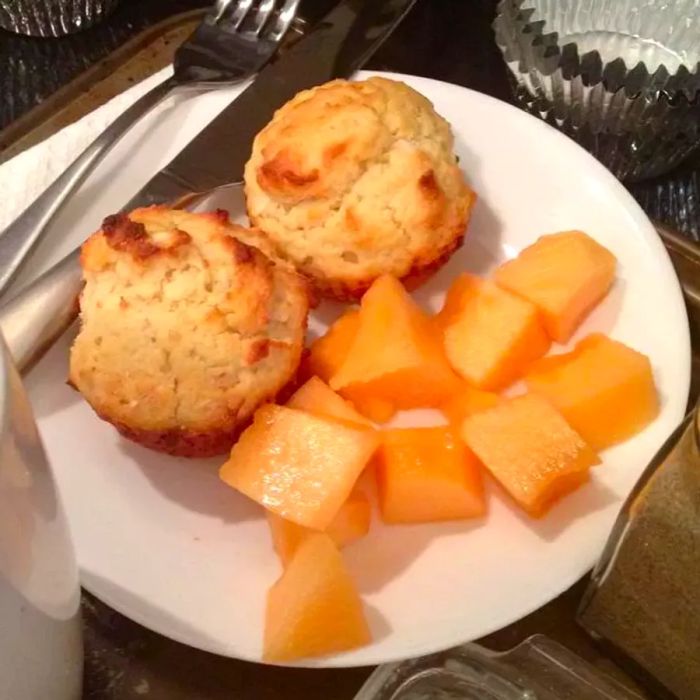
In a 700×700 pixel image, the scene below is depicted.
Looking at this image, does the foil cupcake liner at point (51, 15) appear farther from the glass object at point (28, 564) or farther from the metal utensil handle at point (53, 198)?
the glass object at point (28, 564)

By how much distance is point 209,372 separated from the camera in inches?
31.2

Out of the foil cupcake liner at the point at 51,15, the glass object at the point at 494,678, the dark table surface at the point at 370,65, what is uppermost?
the foil cupcake liner at the point at 51,15

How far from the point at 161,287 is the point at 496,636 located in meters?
0.38

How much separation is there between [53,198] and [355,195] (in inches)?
11.3

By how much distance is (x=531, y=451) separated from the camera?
773 millimetres

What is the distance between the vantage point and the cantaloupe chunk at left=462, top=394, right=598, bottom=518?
763 millimetres

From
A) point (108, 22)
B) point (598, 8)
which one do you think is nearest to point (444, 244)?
point (598, 8)

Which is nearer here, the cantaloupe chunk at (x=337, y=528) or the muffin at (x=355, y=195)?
the cantaloupe chunk at (x=337, y=528)

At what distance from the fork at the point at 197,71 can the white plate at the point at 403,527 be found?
0.11 ft

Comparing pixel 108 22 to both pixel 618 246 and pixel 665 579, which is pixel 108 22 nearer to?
pixel 618 246

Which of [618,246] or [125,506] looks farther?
[618,246]

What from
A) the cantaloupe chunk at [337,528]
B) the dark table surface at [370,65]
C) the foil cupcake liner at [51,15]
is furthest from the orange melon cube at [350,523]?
the foil cupcake liner at [51,15]

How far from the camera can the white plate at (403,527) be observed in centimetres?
73

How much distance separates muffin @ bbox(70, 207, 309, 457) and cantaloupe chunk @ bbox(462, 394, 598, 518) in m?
0.17
